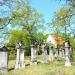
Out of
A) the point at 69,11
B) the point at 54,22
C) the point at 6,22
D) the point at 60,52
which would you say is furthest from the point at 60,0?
the point at 60,52

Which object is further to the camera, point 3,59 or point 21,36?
point 21,36

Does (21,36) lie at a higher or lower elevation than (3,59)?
higher

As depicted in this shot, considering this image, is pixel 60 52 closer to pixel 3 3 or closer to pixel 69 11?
pixel 3 3

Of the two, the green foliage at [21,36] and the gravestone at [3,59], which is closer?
the gravestone at [3,59]

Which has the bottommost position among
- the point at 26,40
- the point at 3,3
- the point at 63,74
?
the point at 63,74

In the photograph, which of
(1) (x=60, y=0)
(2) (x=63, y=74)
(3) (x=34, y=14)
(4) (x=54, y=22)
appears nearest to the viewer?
(2) (x=63, y=74)

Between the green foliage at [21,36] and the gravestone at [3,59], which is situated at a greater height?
the green foliage at [21,36]

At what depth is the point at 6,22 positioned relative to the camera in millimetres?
33000

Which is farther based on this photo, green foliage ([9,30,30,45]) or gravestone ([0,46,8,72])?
green foliage ([9,30,30,45])

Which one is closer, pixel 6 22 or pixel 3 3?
pixel 3 3

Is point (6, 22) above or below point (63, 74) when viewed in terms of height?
above

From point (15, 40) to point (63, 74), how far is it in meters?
37.8

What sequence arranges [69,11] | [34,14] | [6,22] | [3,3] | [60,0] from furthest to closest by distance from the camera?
[34,14] → [6,22] → [3,3] → [69,11] → [60,0]

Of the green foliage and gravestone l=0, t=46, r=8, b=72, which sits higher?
the green foliage
